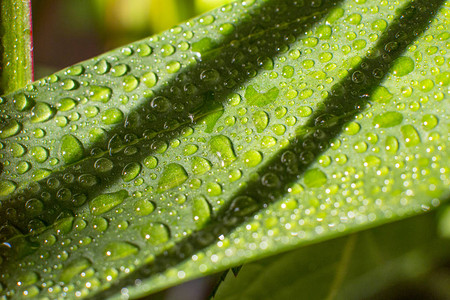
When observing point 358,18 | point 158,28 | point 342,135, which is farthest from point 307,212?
point 158,28

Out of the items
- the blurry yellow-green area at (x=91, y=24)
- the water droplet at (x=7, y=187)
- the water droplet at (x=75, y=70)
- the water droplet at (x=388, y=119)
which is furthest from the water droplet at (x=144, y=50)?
the blurry yellow-green area at (x=91, y=24)

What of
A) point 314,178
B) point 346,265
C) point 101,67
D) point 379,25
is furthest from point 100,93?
point 346,265

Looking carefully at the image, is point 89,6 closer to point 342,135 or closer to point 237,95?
point 237,95

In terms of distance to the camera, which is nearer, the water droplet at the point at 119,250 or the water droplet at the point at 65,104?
the water droplet at the point at 119,250

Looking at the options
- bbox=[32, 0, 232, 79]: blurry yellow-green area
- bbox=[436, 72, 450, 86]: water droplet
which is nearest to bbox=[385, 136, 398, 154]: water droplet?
bbox=[436, 72, 450, 86]: water droplet

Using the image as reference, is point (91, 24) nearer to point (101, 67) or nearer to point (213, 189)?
point (101, 67)

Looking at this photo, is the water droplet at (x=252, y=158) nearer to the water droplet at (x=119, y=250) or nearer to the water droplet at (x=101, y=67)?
the water droplet at (x=119, y=250)

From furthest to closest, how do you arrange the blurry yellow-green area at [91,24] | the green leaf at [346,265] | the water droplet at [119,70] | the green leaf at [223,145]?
the blurry yellow-green area at [91,24]
the green leaf at [346,265]
the water droplet at [119,70]
the green leaf at [223,145]
